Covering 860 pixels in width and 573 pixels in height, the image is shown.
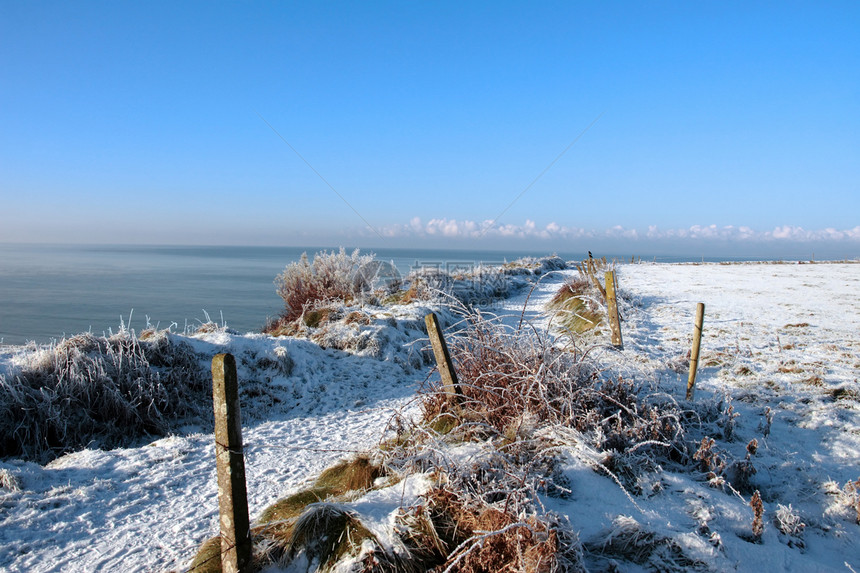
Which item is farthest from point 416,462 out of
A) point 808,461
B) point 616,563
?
point 808,461

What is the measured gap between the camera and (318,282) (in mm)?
12125

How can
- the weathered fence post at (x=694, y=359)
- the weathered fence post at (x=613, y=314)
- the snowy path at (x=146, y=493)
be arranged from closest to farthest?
the snowy path at (x=146, y=493) → the weathered fence post at (x=694, y=359) → the weathered fence post at (x=613, y=314)

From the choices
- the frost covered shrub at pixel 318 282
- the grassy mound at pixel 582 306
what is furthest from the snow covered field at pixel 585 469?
the frost covered shrub at pixel 318 282

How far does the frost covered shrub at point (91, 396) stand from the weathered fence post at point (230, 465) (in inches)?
154

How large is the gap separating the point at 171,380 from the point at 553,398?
5.18 metres

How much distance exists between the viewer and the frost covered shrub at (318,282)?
464 inches

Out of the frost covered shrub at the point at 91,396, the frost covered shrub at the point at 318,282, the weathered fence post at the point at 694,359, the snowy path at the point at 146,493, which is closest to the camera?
the snowy path at the point at 146,493

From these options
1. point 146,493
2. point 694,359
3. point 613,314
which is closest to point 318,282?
point 613,314

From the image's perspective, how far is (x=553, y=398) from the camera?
148 inches

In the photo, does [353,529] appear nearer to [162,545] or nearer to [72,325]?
[162,545]

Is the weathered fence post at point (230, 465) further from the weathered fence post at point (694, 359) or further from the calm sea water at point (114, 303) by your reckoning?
the calm sea water at point (114, 303)

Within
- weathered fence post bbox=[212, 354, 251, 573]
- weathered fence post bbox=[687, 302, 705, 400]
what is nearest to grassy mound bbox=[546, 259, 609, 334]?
weathered fence post bbox=[687, 302, 705, 400]

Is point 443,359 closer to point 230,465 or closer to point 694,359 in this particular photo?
point 230,465

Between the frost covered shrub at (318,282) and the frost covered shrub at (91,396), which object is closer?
the frost covered shrub at (91,396)
